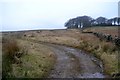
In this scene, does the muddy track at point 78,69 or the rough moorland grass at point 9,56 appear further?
the muddy track at point 78,69

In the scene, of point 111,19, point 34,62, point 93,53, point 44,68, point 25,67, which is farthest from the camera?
point 111,19

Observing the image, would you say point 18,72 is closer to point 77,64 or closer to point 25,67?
point 25,67

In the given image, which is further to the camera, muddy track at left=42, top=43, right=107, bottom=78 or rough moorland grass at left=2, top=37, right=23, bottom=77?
muddy track at left=42, top=43, right=107, bottom=78

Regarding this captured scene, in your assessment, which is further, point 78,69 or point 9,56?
point 78,69

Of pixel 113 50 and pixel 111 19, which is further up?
pixel 111 19

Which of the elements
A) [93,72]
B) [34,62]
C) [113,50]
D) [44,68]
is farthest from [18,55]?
[113,50]

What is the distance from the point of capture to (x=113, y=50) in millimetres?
25094

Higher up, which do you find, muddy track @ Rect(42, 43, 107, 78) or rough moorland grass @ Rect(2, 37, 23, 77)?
rough moorland grass @ Rect(2, 37, 23, 77)

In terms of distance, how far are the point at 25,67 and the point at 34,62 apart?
256 centimetres

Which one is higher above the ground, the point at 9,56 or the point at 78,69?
the point at 9,56

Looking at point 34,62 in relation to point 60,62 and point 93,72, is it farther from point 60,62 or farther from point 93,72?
point 93,72

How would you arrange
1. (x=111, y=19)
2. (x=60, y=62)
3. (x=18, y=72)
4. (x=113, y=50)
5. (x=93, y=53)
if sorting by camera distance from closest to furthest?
(x=18, y=72), (x=60, y=62), (x=113, y=50), (x=93, y=53), (x=111, y=19)

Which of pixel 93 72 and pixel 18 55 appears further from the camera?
pixel 18 55

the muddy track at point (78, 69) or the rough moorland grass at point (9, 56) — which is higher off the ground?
the rough moorland grass at point (9, 56)
